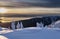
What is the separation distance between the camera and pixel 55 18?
105 cm

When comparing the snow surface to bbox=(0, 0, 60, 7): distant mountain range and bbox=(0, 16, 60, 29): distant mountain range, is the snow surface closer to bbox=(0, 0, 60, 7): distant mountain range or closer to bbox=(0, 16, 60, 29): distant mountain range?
bbox=(0, 16, 60, 29): distant mountain range

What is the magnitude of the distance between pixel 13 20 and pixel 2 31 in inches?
5.6

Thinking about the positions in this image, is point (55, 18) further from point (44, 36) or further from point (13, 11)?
point (13, 11)

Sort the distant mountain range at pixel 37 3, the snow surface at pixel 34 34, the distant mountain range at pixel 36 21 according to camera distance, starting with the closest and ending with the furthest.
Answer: the snow surface at pixel 34 34 → the distant mountain range at pixel 36 21 → the distant mountain range at pixel 37 3

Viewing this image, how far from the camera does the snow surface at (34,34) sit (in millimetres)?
884

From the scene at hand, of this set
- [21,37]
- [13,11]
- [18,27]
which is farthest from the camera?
[13,11]

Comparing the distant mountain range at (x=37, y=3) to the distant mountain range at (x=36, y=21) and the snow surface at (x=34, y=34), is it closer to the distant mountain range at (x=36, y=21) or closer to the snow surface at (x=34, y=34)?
the distant mountain range at (x=36, y=21)

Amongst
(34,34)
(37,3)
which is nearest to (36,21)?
(34,34)

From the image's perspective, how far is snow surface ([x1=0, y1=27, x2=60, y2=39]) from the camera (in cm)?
88

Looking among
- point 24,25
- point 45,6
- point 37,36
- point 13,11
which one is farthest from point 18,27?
point 45,6

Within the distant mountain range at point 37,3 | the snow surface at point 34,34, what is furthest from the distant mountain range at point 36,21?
the distant mountain range at point 37,3

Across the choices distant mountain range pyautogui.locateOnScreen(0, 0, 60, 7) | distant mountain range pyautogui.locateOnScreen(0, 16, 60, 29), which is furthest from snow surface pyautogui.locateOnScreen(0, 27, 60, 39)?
distant mountain range pyautogui.locateOnScreen(0, 0, 60, 7)

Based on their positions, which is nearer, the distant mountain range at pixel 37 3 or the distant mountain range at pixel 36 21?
the distant mountain range at pixel 36 21

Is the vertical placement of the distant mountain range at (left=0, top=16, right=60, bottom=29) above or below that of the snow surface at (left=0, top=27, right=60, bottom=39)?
above
